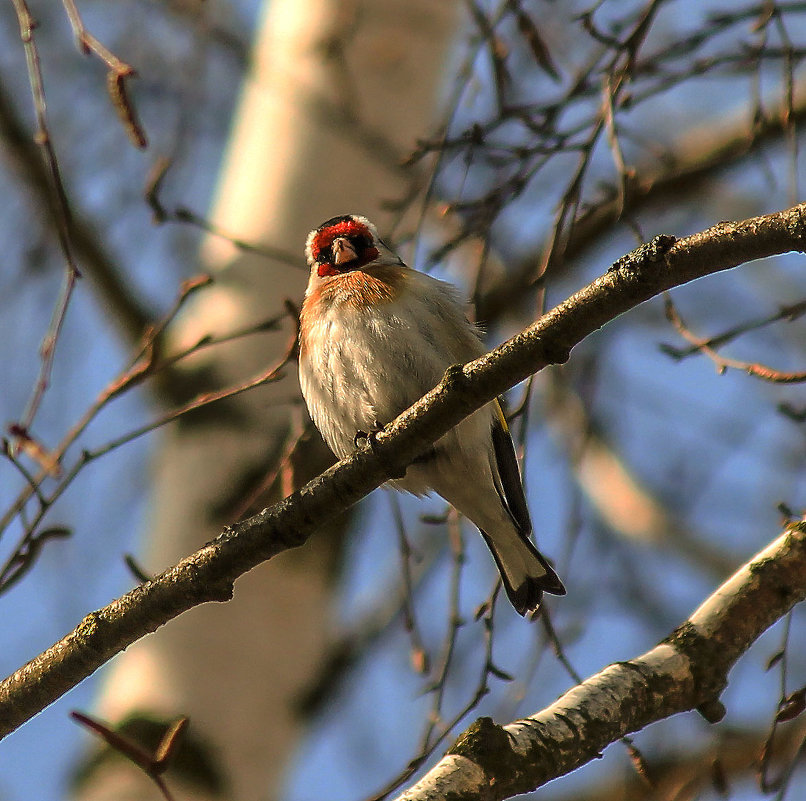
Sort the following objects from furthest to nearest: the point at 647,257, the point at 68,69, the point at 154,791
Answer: the point at 68,69 < the point at 154,791 < the point at 647,257

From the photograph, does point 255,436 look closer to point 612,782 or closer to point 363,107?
point 363,107

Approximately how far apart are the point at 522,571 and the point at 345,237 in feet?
4.94

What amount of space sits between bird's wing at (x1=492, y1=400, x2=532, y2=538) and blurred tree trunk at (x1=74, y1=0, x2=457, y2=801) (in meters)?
0.69

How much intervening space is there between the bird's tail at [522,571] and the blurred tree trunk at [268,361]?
2.66ft

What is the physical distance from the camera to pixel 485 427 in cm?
356

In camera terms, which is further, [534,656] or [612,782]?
[612,782]

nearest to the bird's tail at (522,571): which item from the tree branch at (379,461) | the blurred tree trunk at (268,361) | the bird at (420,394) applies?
the bird at (420,394)

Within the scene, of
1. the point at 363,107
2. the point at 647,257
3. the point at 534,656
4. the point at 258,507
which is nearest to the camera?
the point at 647,257

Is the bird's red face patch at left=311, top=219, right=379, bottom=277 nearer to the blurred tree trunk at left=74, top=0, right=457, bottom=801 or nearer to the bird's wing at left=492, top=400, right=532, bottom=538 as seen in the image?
the blurred tree trunk at left=74, top=0, right=457, bottom=801

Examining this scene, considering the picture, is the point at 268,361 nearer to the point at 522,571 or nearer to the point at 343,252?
the point at 343,252

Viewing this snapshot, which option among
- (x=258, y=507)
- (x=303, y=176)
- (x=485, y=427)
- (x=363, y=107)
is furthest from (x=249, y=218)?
(x=485, y=427)

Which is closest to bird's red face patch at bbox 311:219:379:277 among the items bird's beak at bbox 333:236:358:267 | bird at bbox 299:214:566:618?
bird's beak at bbox 333:236:358:267

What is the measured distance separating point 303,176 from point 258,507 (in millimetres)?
1424

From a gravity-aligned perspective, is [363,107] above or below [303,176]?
above
